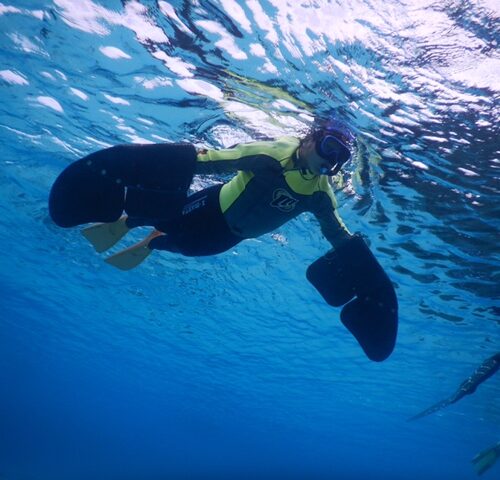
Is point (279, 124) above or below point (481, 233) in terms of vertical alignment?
above

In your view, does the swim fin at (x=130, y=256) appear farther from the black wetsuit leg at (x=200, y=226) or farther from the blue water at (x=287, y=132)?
the blue water at (x=287, y=132)

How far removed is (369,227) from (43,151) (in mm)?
10793

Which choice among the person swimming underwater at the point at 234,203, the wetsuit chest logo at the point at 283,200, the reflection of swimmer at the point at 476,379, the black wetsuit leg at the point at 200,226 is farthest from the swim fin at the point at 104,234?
the reflection of swimmer at the point at 476,379

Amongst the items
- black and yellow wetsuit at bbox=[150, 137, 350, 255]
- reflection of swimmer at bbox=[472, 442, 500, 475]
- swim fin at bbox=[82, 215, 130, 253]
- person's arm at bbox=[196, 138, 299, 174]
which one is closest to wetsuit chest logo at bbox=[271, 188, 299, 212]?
black and yellow wetsuit at bbox=[150, 137, 350, 255]

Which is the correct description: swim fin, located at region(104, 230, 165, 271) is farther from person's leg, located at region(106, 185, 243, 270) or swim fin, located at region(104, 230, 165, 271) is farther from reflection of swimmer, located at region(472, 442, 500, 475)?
reflection of swimmer, located at region(472, 442, 500, 475)

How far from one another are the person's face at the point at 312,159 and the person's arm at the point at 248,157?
0.21 meters

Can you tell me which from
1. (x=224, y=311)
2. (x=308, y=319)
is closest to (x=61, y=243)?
(x=224, y=311)

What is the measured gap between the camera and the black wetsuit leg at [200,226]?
515cm

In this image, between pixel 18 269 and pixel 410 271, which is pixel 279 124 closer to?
pixel 410 271

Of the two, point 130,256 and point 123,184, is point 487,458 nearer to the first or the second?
point 130,256

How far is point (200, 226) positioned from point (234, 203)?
565mm

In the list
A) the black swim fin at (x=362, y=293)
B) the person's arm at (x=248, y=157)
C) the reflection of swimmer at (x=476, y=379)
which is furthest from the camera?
the reflection of swimmer at (x=476, y=379)

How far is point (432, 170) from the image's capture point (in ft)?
26.9

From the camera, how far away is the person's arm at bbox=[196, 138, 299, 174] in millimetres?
4172
